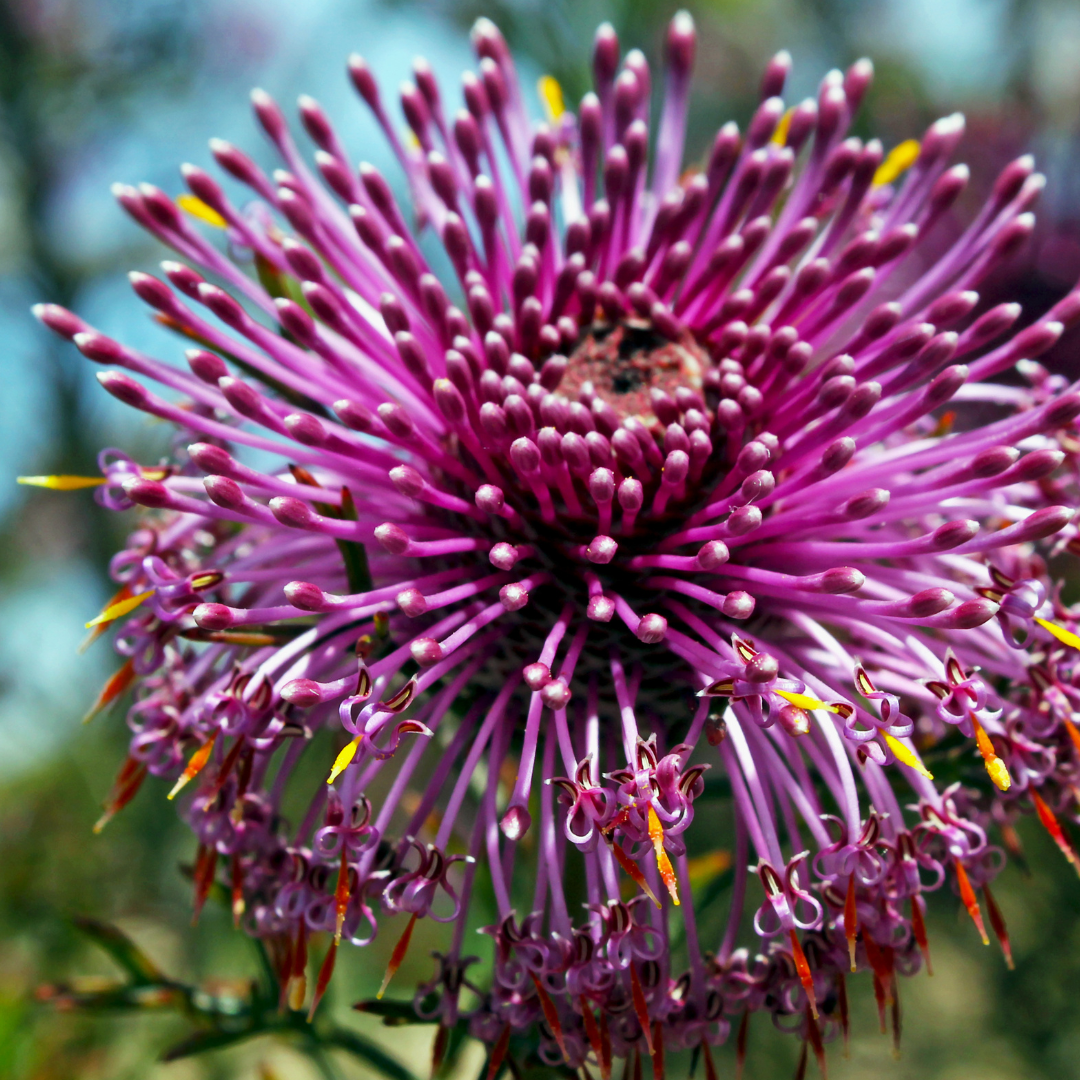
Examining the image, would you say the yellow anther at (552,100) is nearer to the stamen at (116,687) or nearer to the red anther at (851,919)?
the stamen at (116,687)

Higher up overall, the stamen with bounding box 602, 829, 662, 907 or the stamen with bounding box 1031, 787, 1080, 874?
the stamen with bounding box 602, 829, 662, 907

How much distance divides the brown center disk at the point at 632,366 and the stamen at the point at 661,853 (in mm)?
689

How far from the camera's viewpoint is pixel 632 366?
1.76 m

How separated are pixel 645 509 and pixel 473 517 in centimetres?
28

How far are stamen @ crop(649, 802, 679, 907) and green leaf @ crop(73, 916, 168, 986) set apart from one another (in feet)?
3.56

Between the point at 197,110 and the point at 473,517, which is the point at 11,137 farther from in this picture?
the point at 473,517

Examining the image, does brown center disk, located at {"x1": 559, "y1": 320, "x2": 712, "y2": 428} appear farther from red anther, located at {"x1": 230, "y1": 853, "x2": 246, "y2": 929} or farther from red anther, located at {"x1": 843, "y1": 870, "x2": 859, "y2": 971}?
red anther, located at {"x1": 230, "y1": 853, "x2": 246, "y2": 929}

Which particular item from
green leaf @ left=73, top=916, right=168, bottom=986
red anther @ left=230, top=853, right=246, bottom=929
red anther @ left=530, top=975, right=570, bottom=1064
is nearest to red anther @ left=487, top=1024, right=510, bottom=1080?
red anther @ left=530, top=975, right=570, bottom=1064

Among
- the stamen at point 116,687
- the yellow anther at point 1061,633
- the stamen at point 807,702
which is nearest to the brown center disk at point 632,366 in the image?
the stamen at point 807,702

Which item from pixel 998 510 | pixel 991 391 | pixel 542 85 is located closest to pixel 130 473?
pixel 542 85

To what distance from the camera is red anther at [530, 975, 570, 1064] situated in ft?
4.53

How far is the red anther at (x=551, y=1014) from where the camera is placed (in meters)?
1.38

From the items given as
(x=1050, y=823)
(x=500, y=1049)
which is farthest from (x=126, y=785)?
(x=1050, y=823)

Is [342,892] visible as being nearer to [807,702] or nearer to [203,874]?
[203,874]
